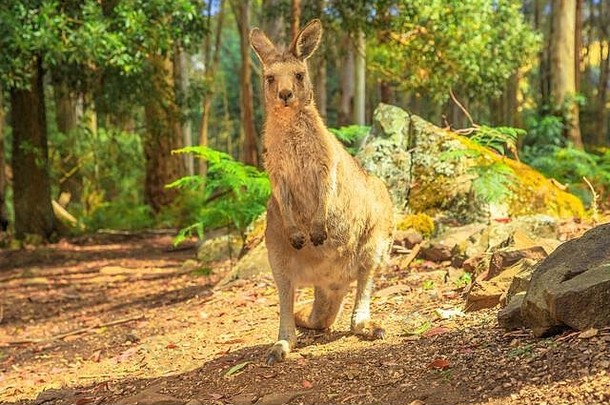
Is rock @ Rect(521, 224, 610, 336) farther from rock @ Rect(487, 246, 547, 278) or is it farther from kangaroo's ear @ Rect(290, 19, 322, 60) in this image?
kangaroo's ear @ Rect(290, 19, 322, 60)

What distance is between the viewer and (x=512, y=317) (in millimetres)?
3965

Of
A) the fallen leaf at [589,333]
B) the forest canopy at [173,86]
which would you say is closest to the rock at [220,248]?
the forest canopy at [173,86]

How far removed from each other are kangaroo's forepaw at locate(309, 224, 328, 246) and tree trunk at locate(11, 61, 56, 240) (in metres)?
9.80

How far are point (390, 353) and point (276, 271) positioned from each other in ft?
3.15

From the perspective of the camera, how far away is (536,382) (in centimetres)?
316

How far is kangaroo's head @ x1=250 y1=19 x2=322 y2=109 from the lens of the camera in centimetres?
461

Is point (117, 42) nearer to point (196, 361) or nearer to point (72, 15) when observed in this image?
point (72, 15)

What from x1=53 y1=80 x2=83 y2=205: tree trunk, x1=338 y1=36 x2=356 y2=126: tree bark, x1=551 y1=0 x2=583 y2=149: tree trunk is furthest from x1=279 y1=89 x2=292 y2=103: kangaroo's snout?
x1=338 y1=36 x2=356 y2=126: tree bark

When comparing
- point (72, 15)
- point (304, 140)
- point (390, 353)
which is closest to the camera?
point (390, 353)

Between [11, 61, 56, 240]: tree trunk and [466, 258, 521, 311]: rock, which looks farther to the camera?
[11, 61, 56, 240]: tree trunk

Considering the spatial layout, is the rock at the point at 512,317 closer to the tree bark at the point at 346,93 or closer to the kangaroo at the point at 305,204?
the kangaroo at the point at 305,204

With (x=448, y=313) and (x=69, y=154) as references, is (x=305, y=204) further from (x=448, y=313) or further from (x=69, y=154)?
(x=69, y=154)

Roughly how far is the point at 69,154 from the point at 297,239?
14.2 meters

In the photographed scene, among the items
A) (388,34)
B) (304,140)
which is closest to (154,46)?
(388,34)
